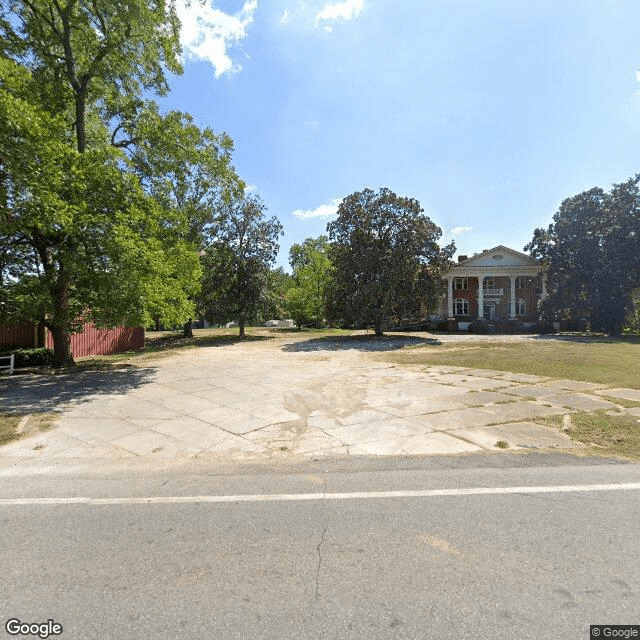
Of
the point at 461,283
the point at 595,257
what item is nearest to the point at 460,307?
the point at 461,283

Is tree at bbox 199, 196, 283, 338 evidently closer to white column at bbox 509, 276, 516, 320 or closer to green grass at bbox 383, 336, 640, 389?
green grass at bbox 383, 336, 640, 389

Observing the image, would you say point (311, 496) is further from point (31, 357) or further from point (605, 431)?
point (31, 357)

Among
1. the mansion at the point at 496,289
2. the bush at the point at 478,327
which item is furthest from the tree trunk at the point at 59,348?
the bush at the point at 478,327

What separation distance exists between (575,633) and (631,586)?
0.75 meters

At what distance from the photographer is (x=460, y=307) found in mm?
45750

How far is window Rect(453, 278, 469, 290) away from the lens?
45.5m

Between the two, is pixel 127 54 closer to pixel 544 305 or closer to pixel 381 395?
pixel 381 395

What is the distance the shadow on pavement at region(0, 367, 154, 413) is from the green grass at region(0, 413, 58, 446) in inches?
16.8

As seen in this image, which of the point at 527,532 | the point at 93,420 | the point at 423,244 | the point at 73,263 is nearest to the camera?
the point at 527,532

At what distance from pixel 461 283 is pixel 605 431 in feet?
139

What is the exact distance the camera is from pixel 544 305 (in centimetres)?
3459

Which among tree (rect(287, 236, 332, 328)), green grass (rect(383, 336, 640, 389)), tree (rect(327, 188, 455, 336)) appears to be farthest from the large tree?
tree (rect(287, 236, 332, 328))

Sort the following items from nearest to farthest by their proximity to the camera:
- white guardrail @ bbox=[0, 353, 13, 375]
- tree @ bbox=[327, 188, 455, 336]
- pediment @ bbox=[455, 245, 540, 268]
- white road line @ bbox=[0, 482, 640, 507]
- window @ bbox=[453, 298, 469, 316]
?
white road line @ bbox=[0, 482, 640, 507], white guardrail @ bbox=[0, 353, 13, 375], tree @ bbox=[327, 188, 455, 336], pediment @ bbox=[455, 245, 540, 268], window @ bbox=[453, 298, 469, 316]

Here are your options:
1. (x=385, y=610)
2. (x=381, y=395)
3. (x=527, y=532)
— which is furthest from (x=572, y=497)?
(x=381, y=395)
